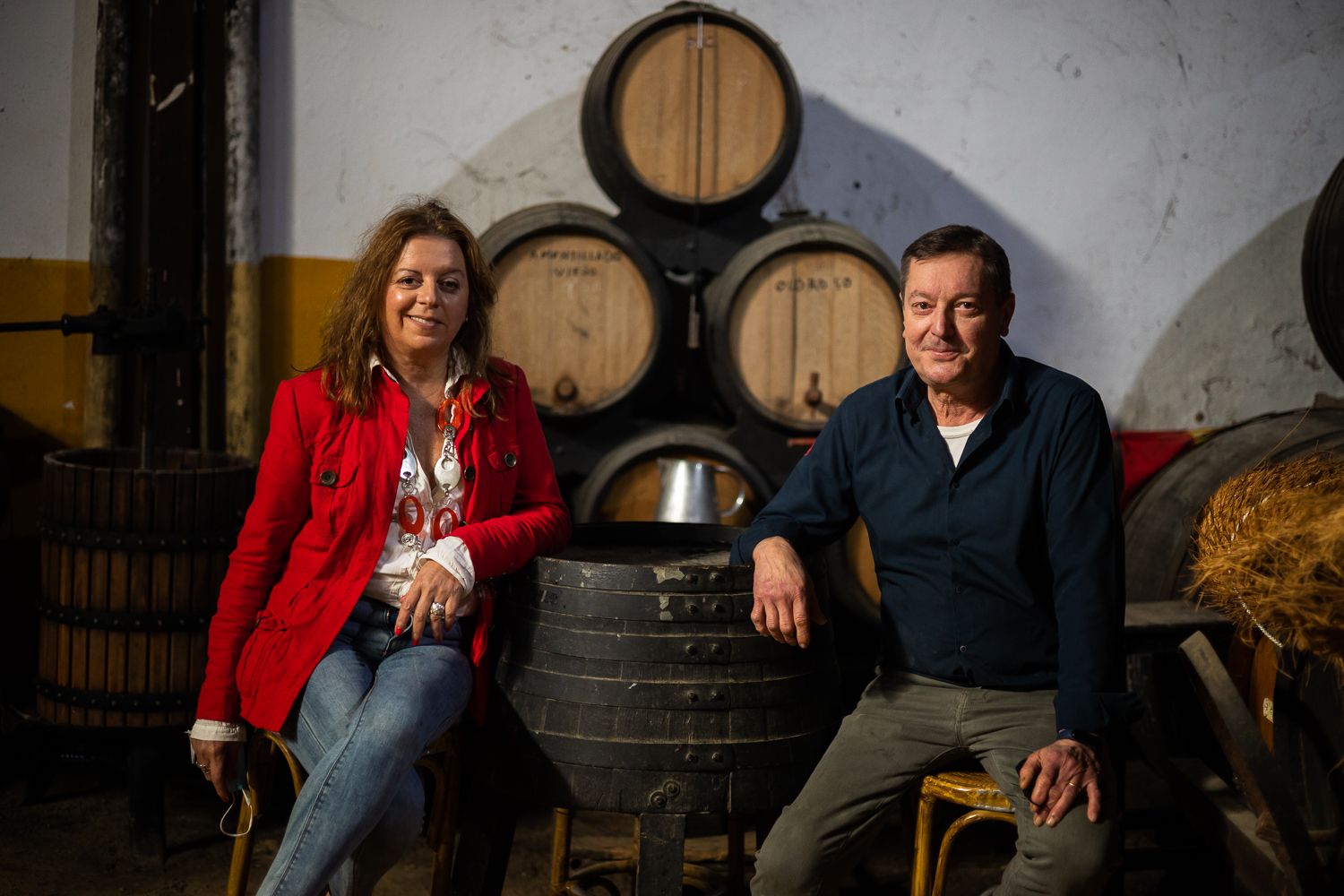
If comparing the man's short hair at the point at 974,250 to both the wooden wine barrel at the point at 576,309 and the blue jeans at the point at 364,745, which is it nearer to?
the blue jeans at the point at 364,745

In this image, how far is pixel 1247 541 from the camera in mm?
1992

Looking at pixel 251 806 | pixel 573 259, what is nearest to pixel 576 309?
pixel 573 259

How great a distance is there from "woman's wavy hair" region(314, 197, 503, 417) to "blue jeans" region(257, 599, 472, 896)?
1.49ft

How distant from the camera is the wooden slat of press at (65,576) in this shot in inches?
122

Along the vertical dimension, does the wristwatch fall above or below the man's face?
below

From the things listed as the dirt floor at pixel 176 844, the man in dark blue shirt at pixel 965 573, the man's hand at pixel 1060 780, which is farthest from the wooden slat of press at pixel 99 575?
the man's hand at pixel 1060 780

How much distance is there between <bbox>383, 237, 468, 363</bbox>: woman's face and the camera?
→ 8.38ft

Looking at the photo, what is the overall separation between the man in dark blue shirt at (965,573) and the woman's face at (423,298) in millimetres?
779

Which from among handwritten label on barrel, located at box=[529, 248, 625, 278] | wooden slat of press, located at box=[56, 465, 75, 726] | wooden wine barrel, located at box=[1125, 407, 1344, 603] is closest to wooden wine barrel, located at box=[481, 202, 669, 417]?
handwritten label on barrel, located at box=[529, 248, 625, 278]

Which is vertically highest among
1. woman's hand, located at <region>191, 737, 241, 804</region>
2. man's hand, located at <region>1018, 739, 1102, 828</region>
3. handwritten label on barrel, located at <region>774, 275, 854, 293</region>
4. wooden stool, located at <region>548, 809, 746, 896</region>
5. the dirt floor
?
handwritten label on barrel, located at <region>774, 275, 854, 293</region>

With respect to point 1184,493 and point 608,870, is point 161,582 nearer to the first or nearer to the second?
point 608,870

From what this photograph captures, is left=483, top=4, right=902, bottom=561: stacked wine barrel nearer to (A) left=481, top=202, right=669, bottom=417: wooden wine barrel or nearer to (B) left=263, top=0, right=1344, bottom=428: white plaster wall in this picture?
(A) left=481, top=202, right=669, bottom=417: wooden wine barrel

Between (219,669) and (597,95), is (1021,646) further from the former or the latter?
(597,95)

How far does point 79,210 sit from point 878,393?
2940 millimetres
